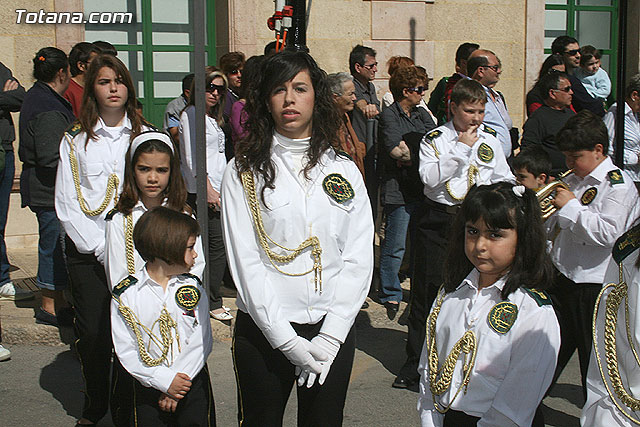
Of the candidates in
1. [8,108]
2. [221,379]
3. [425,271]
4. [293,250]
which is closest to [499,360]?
[293,250]

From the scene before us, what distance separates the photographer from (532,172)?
5449 millimetres

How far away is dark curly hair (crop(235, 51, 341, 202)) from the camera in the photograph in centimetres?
338

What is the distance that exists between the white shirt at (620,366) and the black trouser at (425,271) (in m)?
2.82

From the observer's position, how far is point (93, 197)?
15.2ft

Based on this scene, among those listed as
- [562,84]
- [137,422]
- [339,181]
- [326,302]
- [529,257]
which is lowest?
[137,422]

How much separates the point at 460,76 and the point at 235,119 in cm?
213

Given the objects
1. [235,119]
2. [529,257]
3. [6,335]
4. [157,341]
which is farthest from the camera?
[235,119]

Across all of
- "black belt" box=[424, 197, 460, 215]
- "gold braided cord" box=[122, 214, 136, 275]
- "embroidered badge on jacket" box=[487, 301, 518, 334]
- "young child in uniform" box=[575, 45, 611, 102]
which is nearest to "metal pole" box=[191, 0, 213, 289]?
"gold braided cord" box=[122, 214, 136, 275]

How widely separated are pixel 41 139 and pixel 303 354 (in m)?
3.59

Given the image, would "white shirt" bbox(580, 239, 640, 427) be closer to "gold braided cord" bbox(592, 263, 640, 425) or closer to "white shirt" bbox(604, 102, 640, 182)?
"gold braided cord" bbox(592, 263, 640, 425)

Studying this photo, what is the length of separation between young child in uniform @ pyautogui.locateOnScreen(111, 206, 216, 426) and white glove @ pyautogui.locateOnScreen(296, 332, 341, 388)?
71cm

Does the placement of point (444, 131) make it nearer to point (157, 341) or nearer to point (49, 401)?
point (157, 341)

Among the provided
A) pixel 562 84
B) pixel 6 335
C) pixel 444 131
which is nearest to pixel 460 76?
pixel 562 84

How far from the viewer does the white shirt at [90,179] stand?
4.57 metres
